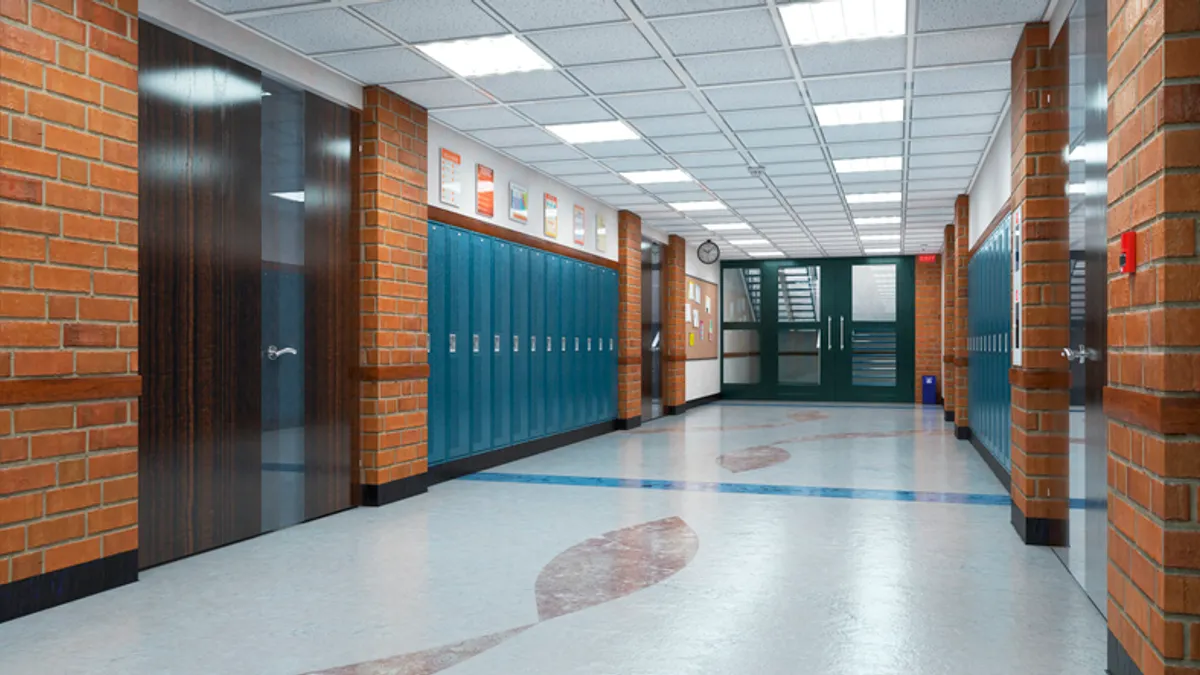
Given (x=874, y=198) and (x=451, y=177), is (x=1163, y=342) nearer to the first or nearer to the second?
(x=451, y=177)

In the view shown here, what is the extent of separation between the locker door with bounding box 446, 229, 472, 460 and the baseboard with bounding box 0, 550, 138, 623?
312 centimetres

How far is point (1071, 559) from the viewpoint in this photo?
4090 millimetres

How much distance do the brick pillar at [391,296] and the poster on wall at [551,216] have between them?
2.53 meters

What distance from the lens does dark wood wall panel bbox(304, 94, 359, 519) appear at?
5.29 meters

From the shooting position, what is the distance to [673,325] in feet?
41.9

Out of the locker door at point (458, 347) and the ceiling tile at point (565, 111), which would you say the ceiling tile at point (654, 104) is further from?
the locker door at point (458, 347)

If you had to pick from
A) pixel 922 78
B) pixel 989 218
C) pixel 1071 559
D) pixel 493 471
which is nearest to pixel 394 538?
pixel 493 471

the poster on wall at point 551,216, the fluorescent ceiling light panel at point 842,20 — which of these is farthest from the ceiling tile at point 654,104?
the poster on wall at point 551,216

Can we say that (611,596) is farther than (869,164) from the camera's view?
No

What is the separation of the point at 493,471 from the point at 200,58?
4051mm

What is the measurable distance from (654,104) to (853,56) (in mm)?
1482

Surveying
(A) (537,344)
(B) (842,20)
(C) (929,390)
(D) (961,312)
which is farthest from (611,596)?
(C) (929,390)

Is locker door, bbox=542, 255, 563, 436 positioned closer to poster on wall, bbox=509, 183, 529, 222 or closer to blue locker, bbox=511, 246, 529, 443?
blue locker, bbox=511, 246, 529, 443

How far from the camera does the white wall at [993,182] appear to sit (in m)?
6.24
